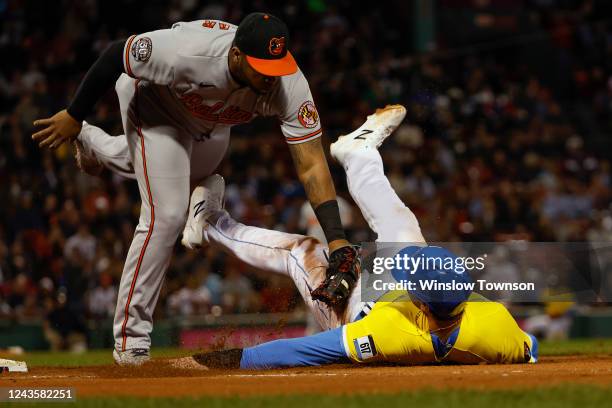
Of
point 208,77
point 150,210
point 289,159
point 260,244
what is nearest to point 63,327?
point 289,159

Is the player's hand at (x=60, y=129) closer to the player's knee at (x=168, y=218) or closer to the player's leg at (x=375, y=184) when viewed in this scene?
the player's knee at (x=168, y=218)

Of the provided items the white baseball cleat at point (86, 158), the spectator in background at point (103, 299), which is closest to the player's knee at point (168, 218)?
the white baseball cleat at point (86, 158)

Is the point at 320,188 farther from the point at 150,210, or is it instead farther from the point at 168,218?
the point at 150,210

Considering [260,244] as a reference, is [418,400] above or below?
above

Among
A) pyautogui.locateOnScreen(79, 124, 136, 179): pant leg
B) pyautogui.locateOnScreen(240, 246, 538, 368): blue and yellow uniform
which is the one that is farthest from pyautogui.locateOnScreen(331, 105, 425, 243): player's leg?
pyautogui.locateOnScreen(79, 124, 136, 179): pant leg

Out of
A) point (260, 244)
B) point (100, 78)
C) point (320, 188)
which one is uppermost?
point (100, 78)

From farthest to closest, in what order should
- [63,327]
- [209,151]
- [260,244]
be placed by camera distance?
[63,327] < [209,151] < [260,244]

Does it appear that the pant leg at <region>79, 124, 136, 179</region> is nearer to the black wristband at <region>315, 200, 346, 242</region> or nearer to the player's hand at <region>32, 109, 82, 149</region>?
the player's hand at <region>32, 109, 82, 149</region>
